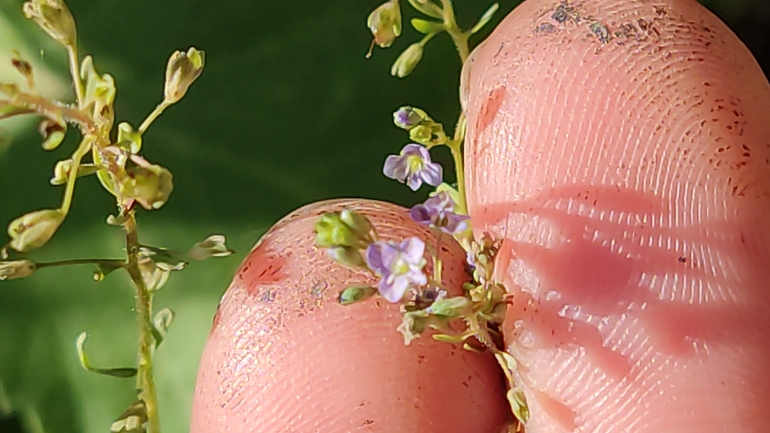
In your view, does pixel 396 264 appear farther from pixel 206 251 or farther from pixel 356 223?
pixel 206 251

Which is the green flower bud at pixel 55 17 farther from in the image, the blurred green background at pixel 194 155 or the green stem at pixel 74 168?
the blurred green background at pixel 194 155

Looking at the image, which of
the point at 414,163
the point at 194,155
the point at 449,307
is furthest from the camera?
the point at 194,155

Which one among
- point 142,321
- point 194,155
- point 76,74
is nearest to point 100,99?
point 76,74

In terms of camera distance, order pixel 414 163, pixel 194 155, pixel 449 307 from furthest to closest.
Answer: pixel 194 155
pixel 414 163
pixel 449 307

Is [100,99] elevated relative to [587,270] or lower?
elevated

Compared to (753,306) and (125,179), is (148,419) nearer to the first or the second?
(125,179)

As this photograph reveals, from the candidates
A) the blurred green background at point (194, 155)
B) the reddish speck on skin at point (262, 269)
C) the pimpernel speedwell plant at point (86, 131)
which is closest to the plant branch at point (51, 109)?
the pimpernel speedwell plant at point (86, 131)
